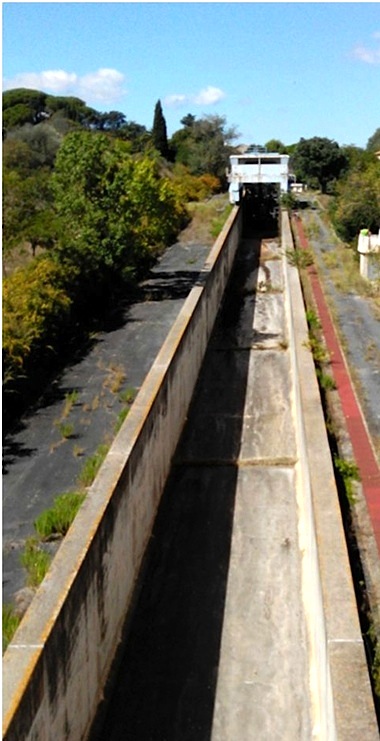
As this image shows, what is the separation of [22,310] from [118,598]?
9.04 metres

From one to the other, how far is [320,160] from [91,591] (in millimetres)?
58821

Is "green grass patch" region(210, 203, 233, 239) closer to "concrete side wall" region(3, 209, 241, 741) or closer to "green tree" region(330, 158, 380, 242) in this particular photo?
"green tree" region(330, 158, 380, 242)

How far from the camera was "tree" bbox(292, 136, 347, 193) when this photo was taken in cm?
6150

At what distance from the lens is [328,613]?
20.6ft

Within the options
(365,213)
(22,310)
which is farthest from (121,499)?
(365,213)

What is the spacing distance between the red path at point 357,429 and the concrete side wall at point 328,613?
0.71 metres

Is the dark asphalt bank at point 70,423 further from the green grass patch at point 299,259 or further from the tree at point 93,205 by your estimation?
the green grass patch at point 299,259

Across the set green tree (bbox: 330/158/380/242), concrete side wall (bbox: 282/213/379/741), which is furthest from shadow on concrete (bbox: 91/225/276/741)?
green tree (bbox: 330/158/380/242)

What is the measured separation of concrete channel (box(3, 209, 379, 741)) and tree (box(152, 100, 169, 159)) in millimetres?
60066

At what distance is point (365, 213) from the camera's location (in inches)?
1152

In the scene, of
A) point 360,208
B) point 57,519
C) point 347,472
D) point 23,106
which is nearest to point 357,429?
point 347,472

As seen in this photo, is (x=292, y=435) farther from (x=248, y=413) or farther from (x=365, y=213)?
(x=365, y=213)

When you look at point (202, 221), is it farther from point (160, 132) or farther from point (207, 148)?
point (160, 132)

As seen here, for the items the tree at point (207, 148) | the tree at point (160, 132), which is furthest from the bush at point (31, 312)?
the tree at point (160, 132)
